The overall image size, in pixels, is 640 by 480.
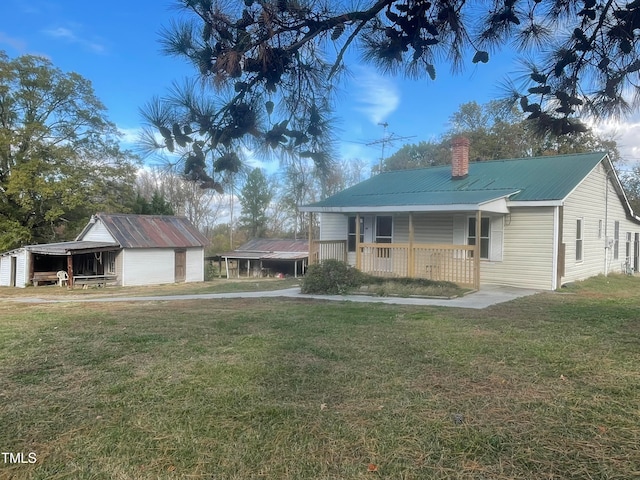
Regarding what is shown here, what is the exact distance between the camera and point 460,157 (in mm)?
15383

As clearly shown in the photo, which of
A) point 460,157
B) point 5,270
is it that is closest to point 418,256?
point 460,157

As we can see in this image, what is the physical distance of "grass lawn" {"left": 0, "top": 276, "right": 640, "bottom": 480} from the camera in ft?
8.30

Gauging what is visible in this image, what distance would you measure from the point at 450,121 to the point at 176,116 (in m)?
35.0

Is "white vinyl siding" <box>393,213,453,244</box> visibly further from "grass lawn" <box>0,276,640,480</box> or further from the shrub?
"grass lawn" <box>0,276,640,480</box>

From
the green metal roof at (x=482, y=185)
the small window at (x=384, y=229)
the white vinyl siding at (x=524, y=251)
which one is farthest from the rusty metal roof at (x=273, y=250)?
the white vinyl siding at (x=524, y=251)

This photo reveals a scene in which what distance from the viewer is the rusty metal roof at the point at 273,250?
3158cm

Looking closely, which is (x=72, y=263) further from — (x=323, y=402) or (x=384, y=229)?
(x=323, y=402)

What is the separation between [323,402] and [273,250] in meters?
30.6

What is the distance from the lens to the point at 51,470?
2459 mm

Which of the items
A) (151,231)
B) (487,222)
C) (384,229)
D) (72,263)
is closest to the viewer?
(487,222)

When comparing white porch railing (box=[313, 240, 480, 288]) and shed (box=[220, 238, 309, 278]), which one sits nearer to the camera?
white porch railing (box=[313, 240, 480, 288])

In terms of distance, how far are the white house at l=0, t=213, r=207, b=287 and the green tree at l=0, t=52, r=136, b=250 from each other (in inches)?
123

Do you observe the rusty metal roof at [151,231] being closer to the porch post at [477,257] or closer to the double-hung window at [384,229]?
the double-hung window at [384,229]

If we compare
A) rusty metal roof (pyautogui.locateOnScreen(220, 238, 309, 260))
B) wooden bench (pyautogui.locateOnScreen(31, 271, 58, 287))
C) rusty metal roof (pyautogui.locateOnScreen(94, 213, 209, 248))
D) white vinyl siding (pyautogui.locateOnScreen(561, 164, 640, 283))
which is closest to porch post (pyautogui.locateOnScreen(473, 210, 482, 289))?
white vinyl siding (pyautogui.locateOnScreen(561, 164, 640, 283))
